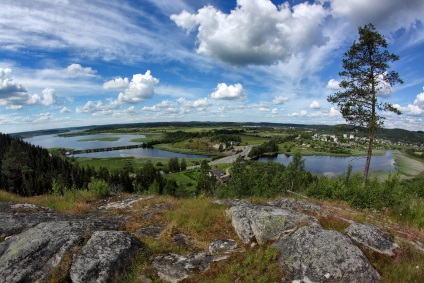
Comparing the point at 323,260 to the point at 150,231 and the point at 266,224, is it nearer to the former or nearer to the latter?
the point at 266,224

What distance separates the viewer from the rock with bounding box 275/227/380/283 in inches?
212

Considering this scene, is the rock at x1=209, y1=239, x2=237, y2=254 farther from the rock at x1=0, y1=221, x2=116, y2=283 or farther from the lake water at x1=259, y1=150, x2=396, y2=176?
the lake water at x1=259, y1=150, x2=396, y2=176

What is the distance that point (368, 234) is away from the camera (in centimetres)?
691

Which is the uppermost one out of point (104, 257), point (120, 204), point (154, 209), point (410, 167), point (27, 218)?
point (104, 257)

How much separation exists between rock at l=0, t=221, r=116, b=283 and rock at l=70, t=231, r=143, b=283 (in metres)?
0.53

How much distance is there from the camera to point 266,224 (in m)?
7.54

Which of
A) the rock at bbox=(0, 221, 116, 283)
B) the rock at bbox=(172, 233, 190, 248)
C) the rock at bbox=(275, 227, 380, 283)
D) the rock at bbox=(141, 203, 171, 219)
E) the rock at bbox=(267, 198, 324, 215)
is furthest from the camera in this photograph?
the rock at bbox=(141, 203, 171, 219)

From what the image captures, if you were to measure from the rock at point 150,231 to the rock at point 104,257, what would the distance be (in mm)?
1308

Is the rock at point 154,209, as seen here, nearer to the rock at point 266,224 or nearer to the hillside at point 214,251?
the hillside at point 214,251

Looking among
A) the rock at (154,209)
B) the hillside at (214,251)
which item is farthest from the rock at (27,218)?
the rock at (154,209)

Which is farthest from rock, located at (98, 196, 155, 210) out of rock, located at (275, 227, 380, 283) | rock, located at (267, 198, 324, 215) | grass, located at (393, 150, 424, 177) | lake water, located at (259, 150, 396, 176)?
grass, located at (393, 150, 424, 177)

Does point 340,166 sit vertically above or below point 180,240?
below

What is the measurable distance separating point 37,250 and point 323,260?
23.4 ft

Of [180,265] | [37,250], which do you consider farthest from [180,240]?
[37,250]
